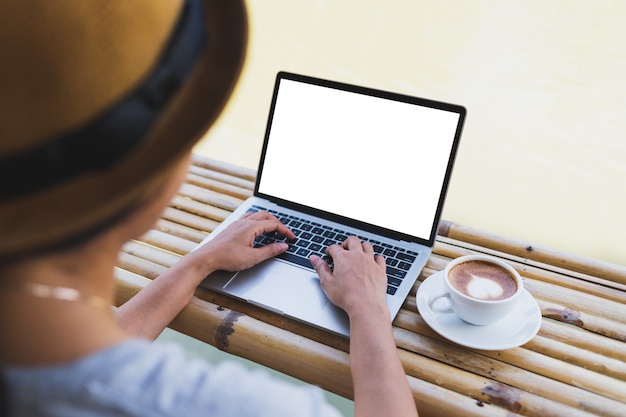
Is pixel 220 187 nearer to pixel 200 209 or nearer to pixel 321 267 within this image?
pixel 200 209

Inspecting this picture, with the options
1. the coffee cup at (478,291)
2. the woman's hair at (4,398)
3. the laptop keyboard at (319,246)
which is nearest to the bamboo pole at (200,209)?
the laptop keyboard at (319,246)

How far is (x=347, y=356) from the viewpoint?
0.75 metres

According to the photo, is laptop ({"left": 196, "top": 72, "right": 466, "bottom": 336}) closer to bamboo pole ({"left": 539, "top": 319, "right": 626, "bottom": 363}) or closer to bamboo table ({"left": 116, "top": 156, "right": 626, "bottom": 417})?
bamboo table ({"left": 116, "top": 156, "right": 626, "bottom": 417})

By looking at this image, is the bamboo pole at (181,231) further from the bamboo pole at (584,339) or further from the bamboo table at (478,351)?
the bamboo pole at (584,339)

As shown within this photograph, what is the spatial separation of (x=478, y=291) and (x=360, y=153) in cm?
33

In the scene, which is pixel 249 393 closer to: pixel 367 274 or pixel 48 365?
pixel 48 365

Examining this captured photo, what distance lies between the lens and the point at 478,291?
2.49 feet

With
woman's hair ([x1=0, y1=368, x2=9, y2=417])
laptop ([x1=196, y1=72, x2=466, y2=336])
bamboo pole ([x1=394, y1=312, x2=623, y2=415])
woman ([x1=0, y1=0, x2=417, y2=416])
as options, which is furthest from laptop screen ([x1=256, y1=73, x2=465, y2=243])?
woman's hair ([x1=0, y1=368, x2=9, y2=417])

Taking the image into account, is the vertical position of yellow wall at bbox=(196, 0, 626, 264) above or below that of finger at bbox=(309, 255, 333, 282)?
above

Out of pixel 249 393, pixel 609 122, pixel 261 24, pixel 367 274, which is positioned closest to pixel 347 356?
pixel 367 274

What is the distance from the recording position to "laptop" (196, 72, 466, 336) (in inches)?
34.2

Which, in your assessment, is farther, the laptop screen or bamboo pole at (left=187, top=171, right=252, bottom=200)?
bamboo pole at (left=187, top=171, right=252, bottom=200)

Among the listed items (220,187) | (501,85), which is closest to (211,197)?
(220,187)

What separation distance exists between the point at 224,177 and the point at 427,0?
1542 millimetres
